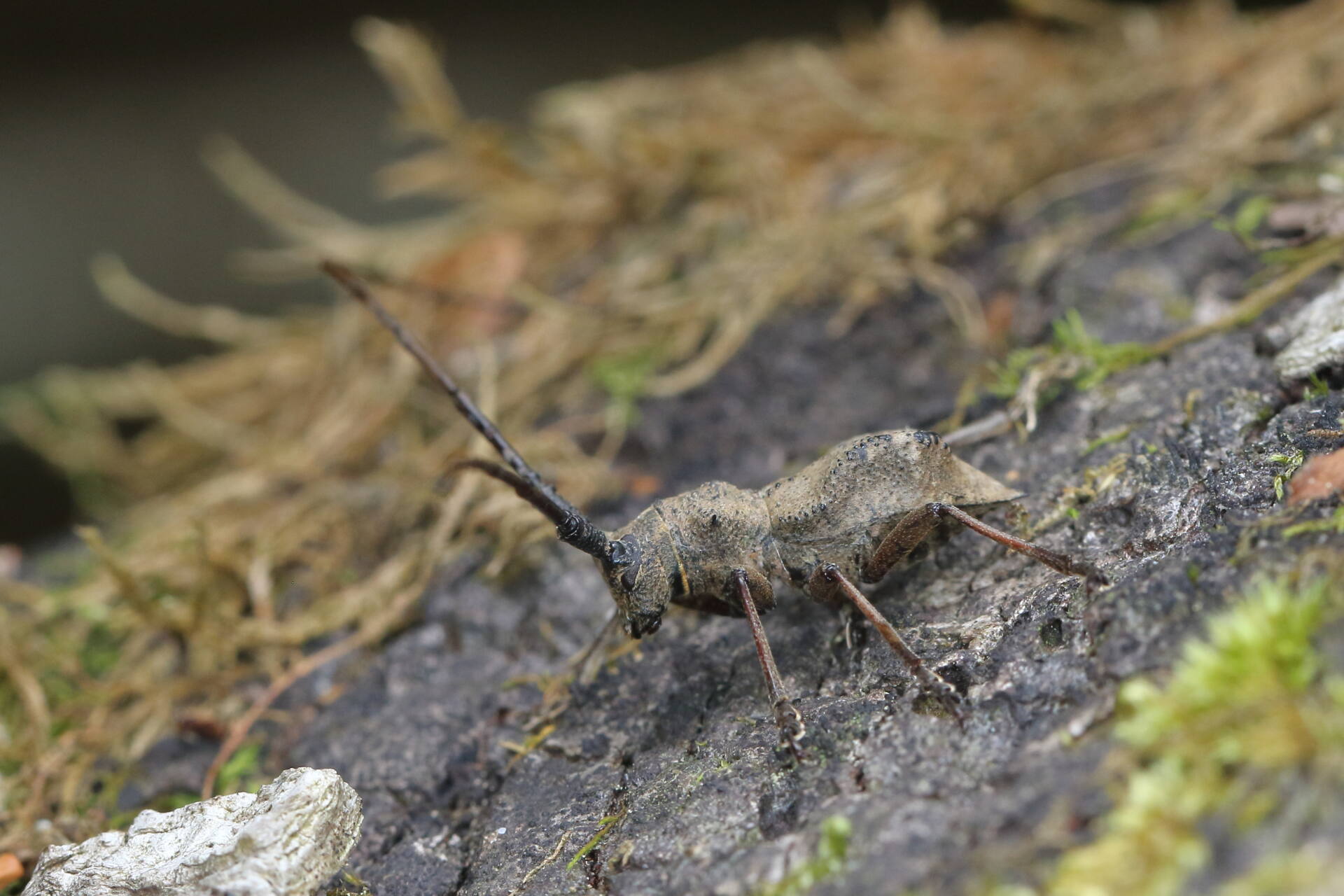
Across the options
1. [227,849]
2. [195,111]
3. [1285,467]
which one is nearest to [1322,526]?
[1285,467]

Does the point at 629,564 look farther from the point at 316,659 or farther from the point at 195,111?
the point at 195,111

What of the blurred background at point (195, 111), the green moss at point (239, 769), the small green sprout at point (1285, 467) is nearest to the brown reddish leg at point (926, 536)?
the small green sprout at point (1285, 467)

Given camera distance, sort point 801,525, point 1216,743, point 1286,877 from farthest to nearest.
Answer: point 801,525
point 1216,743
point 1286,877

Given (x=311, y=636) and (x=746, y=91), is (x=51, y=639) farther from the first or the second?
(x=746, y=91)

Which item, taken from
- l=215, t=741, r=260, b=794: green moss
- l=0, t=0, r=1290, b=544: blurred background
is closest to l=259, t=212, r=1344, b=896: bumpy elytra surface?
l=215, t=741, r=260, b=794: green moss

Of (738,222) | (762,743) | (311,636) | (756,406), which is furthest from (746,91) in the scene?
(762,743)

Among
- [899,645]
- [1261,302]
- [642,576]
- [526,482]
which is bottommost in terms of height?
[899,645]

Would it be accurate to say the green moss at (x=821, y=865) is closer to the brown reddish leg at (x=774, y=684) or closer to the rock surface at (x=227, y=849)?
the brown reddish leg at (x=774, y=684)

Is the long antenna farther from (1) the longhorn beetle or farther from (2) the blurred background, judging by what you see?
(2) the blurred background
